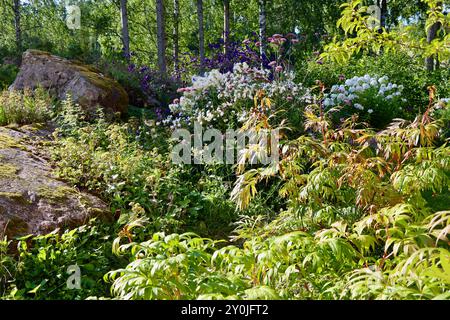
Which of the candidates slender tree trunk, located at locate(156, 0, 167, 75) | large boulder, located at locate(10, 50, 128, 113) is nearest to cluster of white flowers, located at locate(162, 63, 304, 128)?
large boulder, located at locate(10, 50, 128, 113)

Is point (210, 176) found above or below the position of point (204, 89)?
below

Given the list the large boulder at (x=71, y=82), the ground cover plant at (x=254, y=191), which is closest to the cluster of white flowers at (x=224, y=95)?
the ground cover plant at (x=254, y=191)

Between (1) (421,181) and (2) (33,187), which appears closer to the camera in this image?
(1) (421,181)

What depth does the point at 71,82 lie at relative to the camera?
7.06m

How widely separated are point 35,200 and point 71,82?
11.2 feet

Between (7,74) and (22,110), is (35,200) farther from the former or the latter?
(7,74)

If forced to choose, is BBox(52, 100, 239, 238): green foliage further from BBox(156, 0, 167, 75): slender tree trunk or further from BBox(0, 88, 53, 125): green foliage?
BBox(156, 0, 167, 75): slender tree trunk

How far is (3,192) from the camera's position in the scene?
→ 3988 mm

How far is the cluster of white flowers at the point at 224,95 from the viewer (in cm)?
618

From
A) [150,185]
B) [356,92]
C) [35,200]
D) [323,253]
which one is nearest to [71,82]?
[150,185]

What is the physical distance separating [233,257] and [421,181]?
1428mm

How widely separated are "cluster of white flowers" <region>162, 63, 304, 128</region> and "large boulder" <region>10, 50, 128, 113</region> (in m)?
0.93
